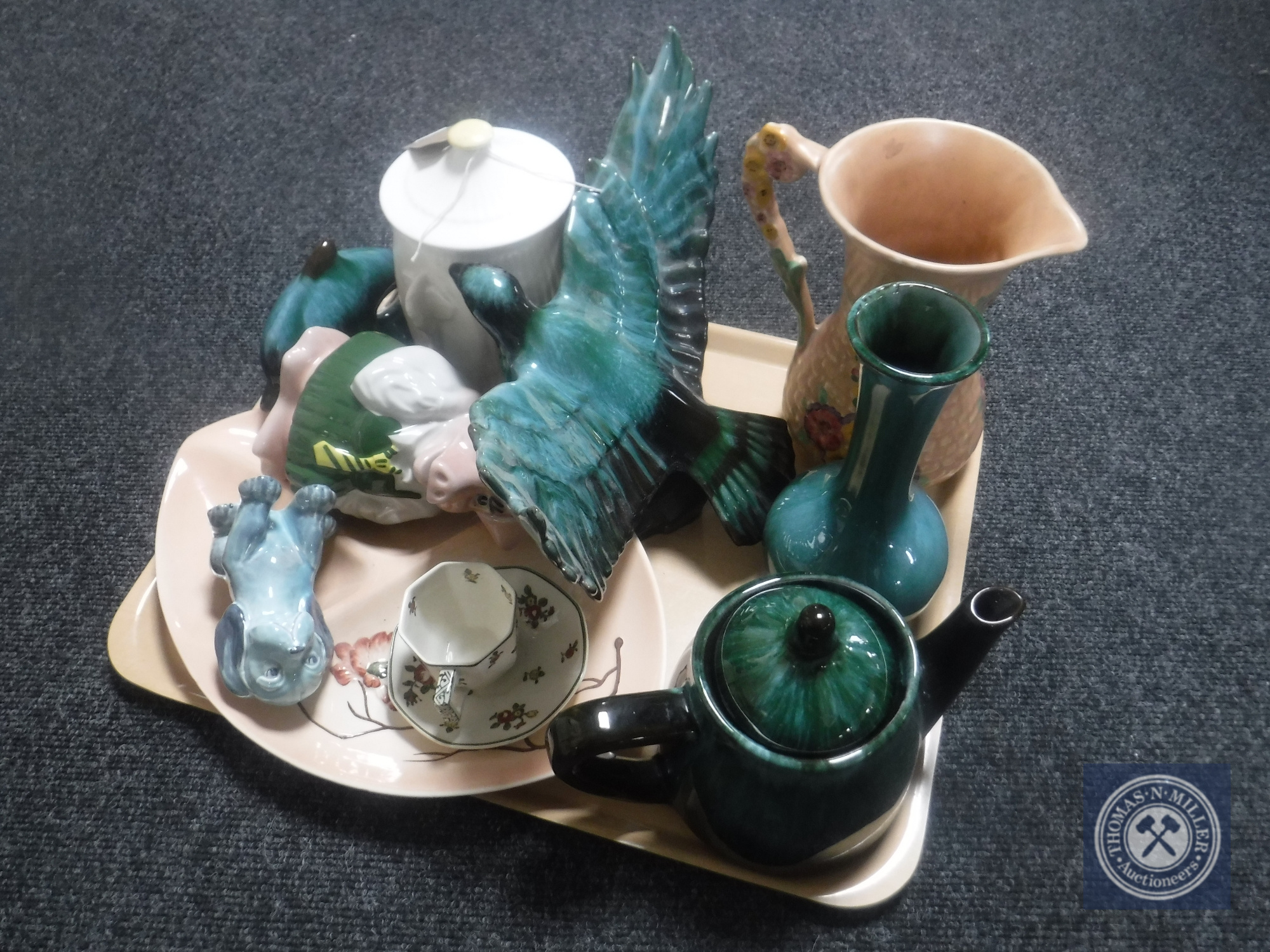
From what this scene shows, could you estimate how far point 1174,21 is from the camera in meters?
1.24

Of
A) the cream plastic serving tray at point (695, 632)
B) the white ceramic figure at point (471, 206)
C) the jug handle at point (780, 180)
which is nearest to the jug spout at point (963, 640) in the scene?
the cream plastic serving tray at point (695, 632)

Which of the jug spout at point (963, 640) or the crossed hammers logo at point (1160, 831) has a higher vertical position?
the jug spout at point (963, 640)

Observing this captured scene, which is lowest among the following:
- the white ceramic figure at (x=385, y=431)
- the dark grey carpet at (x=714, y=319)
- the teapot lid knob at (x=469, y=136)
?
the dark grey carpet at (x=714, y=319)

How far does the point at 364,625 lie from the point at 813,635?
34 cm

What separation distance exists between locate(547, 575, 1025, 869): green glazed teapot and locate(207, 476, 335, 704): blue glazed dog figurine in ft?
0.62

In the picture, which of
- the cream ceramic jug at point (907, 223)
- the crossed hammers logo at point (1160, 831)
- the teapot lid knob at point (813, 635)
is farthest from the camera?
the crossed hammers logo at point (1160, 831)

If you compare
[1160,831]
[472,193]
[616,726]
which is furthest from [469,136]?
[1160,831]

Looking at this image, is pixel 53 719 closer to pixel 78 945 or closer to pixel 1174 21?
pixel 78 945

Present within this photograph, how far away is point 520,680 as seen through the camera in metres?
0.59

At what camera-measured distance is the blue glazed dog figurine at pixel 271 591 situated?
555mm

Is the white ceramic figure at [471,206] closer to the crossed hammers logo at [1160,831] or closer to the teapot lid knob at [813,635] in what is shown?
the teapot lid knob at [813,635]

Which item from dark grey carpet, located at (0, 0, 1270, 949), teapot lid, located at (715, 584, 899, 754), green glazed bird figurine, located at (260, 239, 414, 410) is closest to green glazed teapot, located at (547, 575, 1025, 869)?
teapot lid, located at (715, 584, 899, 754)

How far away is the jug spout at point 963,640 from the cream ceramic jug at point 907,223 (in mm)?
139

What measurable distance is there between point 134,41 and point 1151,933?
147 centimetres
